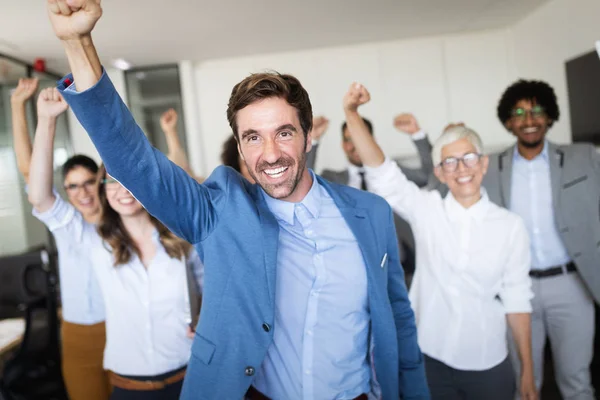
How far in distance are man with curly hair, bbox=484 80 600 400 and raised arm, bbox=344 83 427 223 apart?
90 cm

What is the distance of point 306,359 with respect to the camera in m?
1.35

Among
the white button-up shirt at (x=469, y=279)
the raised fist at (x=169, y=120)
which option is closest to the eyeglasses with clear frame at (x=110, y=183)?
the raised fist at (x=169, y=120)

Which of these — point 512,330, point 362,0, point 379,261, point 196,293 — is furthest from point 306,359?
point 362,0

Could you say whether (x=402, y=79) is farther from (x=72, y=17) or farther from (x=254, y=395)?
(x=72, y=17)

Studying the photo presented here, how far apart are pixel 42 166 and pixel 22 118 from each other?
319 millimetres

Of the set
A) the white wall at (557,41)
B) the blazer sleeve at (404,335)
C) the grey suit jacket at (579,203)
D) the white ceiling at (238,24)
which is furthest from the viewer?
the white wall at (557,41)

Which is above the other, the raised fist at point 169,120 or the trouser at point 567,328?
the raised fist at point 169,120

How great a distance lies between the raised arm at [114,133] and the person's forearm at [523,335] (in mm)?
1515

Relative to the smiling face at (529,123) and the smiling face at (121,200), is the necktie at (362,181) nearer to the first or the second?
the smiling face at (529,123)

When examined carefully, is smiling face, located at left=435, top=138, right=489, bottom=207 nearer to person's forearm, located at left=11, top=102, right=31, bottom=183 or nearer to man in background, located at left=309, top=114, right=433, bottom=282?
man in background, located at left=309, top=114, right=433, bottom=282

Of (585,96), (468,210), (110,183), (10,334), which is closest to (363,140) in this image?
(468,210)

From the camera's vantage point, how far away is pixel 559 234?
8.61ft

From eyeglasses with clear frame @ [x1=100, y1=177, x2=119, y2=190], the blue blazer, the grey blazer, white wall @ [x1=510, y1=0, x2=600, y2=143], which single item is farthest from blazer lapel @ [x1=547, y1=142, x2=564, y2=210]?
eyeglasses with clear frame @ [x1=100, y1=177, x2=119, y2=190]

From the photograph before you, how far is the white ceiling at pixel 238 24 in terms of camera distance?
4.18 meters
